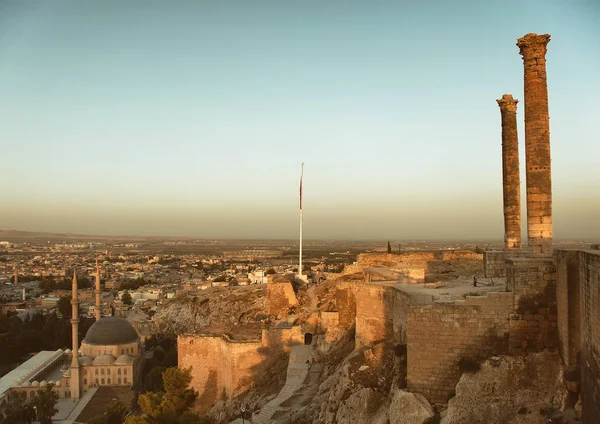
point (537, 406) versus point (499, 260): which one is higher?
point (499, 260)

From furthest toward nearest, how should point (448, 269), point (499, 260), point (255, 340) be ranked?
1. point (448, 269)
2. point (255, 340)
3. point (499, 260)

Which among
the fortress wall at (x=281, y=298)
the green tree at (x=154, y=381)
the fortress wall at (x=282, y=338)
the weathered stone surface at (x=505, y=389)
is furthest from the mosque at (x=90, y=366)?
the weathered stone surface at (x=505, y=389)

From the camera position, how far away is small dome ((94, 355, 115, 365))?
38562 mm

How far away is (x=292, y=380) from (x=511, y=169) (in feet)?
34.8


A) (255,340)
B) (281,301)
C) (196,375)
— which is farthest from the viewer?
(281,301)

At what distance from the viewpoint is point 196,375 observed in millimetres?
25047

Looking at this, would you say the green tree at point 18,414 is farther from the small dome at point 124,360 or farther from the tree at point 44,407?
the small dome at point 124,360

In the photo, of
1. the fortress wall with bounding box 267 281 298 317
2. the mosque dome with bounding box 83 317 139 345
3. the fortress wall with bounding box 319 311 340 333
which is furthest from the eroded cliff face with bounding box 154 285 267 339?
the fortress wall with bounding box 319 311 340 333

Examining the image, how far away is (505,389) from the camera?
34.2 feet

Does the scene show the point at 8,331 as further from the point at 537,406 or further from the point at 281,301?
the point at 537,406

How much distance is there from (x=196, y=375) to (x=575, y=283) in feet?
61.3

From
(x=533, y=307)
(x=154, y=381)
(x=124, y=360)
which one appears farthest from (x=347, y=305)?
(x=124, y=360)

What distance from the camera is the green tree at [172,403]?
19906 mm

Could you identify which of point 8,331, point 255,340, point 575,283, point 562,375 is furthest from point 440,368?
point 8,331
